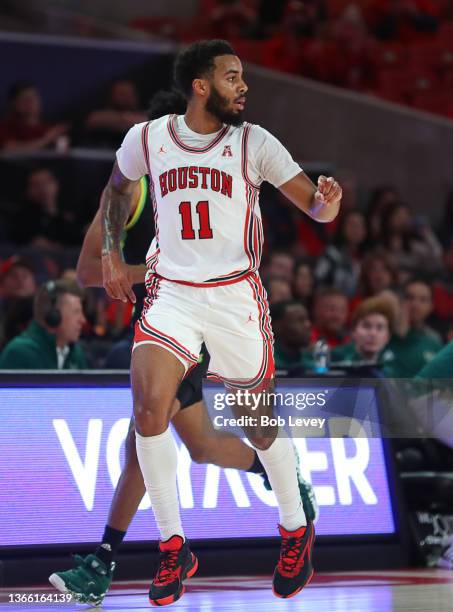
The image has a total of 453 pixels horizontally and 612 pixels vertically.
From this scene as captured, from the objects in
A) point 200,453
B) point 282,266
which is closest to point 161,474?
point 200,453

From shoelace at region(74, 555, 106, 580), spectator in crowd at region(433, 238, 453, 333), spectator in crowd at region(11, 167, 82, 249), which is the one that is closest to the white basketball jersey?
shoelace at region(74, 555, 106, 580)

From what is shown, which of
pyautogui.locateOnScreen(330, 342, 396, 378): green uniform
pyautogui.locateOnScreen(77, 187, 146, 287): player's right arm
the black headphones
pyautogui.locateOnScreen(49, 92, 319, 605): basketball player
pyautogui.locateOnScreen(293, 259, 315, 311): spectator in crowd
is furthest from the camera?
pyautogui.locateOnScreen(293, 259, 315, 311): spectator in crowd

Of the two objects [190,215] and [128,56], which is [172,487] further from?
[128,56]

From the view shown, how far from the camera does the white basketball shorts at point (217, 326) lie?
496 centimetres

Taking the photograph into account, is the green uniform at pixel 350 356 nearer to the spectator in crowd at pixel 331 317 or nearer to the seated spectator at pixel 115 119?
the spectator in crowd at pixel 331 317

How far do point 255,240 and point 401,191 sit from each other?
10.1 metres

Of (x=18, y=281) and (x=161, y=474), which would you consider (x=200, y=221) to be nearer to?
(x=161, y=474)

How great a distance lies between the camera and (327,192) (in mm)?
4852

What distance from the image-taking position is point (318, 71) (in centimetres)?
1596

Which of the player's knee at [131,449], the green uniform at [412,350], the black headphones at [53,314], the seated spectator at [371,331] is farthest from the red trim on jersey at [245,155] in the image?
the green uniform at [412,350]

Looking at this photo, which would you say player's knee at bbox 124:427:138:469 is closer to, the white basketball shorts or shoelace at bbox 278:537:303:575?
the white basketball shorts

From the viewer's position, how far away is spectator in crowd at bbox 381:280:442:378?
28.9 ft

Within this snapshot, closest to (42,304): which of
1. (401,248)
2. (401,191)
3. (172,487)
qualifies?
(172,487)

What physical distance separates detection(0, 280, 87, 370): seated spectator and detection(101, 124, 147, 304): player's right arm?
192 centimetres
